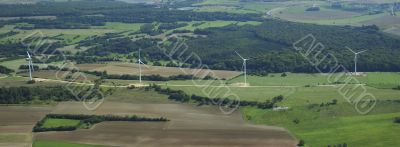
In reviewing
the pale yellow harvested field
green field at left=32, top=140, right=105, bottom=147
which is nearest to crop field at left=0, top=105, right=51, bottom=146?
green field at left=32, top=140, right=105, bottom=147

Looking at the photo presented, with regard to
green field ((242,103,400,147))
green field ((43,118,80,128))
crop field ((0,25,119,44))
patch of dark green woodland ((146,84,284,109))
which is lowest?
green field ((242,103,400,147))

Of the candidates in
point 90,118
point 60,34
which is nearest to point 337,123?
point 90,118

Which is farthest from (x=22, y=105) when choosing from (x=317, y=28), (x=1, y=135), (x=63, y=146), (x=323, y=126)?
(x=317, y=28)

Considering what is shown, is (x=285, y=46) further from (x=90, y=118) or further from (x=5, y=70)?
(x=90, y=118)

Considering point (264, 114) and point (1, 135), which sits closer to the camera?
point (1, 135)

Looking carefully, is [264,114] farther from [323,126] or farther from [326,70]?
[326,70]

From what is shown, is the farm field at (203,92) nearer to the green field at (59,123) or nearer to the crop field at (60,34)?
the green field at (59,123)

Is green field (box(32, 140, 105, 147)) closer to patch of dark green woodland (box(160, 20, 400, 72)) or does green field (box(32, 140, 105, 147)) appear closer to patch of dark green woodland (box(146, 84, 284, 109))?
patch of dark green woodland (box(146, 84, 284, 109))
